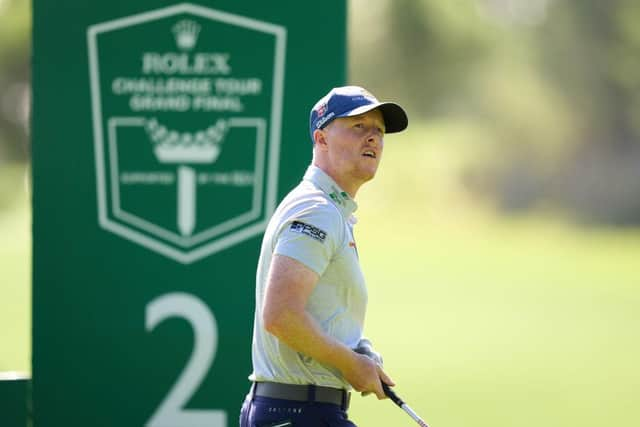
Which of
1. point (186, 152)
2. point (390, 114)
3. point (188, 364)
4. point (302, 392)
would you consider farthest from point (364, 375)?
point (186, 152)

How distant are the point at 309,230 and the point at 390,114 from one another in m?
0.70

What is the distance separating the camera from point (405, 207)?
5725cm

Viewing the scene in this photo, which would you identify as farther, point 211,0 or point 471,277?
point 471,277

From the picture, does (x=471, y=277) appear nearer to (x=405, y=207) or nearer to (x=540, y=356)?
(x=540, y=356)

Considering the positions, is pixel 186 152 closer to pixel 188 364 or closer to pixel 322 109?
pixel 188 364

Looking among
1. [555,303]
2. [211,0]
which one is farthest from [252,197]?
[555,303]

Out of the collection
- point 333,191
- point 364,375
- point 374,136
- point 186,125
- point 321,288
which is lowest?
point 364,375

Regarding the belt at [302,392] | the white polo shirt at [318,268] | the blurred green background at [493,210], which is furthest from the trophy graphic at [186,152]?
the belt at [302,392]

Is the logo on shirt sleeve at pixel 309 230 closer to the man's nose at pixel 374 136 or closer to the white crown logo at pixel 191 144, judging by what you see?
the man's nose at pixel 374 136

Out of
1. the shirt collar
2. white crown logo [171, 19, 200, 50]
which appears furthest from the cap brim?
white crown logo [171, 19, 200, 50]

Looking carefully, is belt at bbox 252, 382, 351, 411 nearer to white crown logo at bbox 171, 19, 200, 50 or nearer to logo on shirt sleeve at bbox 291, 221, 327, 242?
logo on shirt sleeve at bbox 291, 221, 327, 242

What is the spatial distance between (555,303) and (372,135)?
16970 millimetres

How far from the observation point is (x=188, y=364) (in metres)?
6.50

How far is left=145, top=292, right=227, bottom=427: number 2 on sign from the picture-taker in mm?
6465
